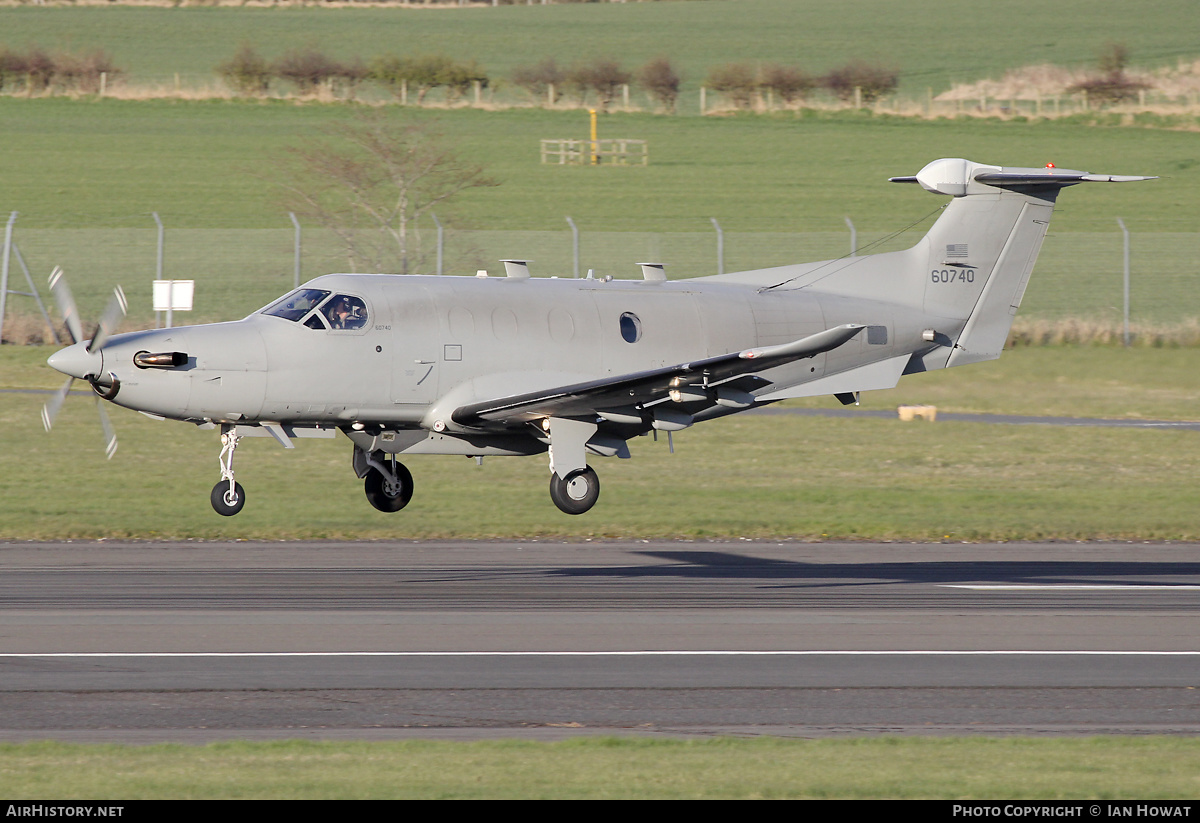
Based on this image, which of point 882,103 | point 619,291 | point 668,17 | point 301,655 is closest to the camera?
point 301,655

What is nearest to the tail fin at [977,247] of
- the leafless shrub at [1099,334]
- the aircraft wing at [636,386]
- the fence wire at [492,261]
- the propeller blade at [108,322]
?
the aircraft wing at [636,386]

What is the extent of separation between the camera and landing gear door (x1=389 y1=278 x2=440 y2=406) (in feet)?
68.8

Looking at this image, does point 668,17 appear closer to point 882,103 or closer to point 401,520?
point 882,103

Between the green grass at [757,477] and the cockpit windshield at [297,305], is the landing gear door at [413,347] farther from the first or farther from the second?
the green grass at [757,477]

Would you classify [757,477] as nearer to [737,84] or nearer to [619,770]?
[619,770]

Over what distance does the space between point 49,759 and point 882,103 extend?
78.2 meters

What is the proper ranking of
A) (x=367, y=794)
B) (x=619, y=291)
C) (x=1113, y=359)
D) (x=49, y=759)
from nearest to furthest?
(x=367, y=794) → (x=49, y=759) → (x=619, y=291) → (x=1113, y=359)

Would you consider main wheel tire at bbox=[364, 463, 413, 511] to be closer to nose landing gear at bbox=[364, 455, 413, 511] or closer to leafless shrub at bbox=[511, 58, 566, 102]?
nose landing gear at bbox=[364, 455, 413, 511]

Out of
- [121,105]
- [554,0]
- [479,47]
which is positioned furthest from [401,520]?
[554,0]

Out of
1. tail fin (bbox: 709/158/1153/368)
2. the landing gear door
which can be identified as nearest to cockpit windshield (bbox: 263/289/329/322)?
the landing gear door

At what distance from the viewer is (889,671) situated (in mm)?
15789

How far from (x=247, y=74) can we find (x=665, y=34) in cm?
3024

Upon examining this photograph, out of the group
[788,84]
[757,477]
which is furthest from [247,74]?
[757,477]

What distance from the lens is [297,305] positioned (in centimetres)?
2083
